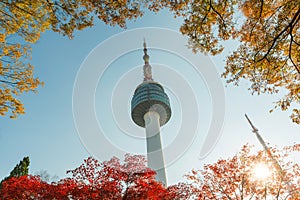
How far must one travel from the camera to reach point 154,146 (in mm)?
36375

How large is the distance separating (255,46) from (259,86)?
4.01 ft

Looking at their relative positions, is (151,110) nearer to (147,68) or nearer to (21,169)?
(147,68)

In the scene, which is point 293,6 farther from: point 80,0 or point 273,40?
point 80,0

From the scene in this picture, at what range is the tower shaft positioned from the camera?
1312 inches

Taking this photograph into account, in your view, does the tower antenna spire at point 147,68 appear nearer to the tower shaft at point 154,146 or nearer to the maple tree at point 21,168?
the tower shaft at point 154,146

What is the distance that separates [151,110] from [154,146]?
7548mm

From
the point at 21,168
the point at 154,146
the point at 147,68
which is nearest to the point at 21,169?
the point at 21,168

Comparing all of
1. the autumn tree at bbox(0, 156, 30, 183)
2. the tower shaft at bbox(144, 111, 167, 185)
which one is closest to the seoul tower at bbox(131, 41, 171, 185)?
the tower shaft at bbox(144, 111, 167, 185)

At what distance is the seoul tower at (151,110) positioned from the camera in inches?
1462

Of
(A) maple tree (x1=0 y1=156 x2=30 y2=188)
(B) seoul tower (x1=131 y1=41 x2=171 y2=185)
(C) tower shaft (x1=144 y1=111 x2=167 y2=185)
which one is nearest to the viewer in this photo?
(A) maple tree (x1=0 y1=156 x2=30 y2=188)

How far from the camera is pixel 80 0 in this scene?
18.9 ft

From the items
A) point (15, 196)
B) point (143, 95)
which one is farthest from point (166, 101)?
point (15, 196)

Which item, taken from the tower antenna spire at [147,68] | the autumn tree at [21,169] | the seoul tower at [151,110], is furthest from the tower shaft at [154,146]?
the autumn tree at [21,169]

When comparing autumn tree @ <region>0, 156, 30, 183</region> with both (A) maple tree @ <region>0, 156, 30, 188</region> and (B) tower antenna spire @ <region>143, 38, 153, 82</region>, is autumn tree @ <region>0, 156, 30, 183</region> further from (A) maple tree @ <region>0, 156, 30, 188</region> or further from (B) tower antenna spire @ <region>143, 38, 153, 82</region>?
(B) tower antenna spire @ <region>143, 38, 153, 82</region>
